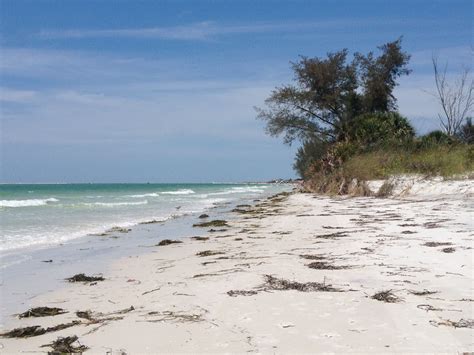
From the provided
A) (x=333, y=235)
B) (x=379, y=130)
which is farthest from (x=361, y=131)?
(x=333, y=235)

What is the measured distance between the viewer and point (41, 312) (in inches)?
165

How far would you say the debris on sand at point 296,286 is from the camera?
425 cm

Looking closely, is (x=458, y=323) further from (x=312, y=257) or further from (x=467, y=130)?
(x=467, y=130)

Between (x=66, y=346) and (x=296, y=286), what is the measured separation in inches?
79.8

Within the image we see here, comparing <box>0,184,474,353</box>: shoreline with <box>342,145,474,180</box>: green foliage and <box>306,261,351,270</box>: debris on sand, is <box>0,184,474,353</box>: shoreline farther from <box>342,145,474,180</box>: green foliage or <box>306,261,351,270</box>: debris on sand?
<box>342,145,474,180</box>: green foliage

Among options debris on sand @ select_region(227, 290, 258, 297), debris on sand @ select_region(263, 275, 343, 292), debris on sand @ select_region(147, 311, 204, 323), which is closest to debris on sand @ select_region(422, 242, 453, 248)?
debris on sand @ select_region(263, 275, 343, 292)

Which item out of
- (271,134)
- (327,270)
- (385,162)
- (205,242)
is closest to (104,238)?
(205,242)

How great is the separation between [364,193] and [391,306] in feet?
50.1

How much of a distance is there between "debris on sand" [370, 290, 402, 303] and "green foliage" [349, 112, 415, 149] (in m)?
19.5

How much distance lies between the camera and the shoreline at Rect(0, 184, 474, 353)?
3051 millimetres

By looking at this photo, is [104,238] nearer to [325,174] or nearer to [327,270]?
[327,270]

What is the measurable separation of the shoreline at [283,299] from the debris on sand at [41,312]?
91mm

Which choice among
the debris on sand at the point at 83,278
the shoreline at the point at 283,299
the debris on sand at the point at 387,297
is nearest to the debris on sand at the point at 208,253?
the shoreline at the point at 283,299

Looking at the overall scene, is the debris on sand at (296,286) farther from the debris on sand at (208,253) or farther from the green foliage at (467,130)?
the green foliage at (467,130)
